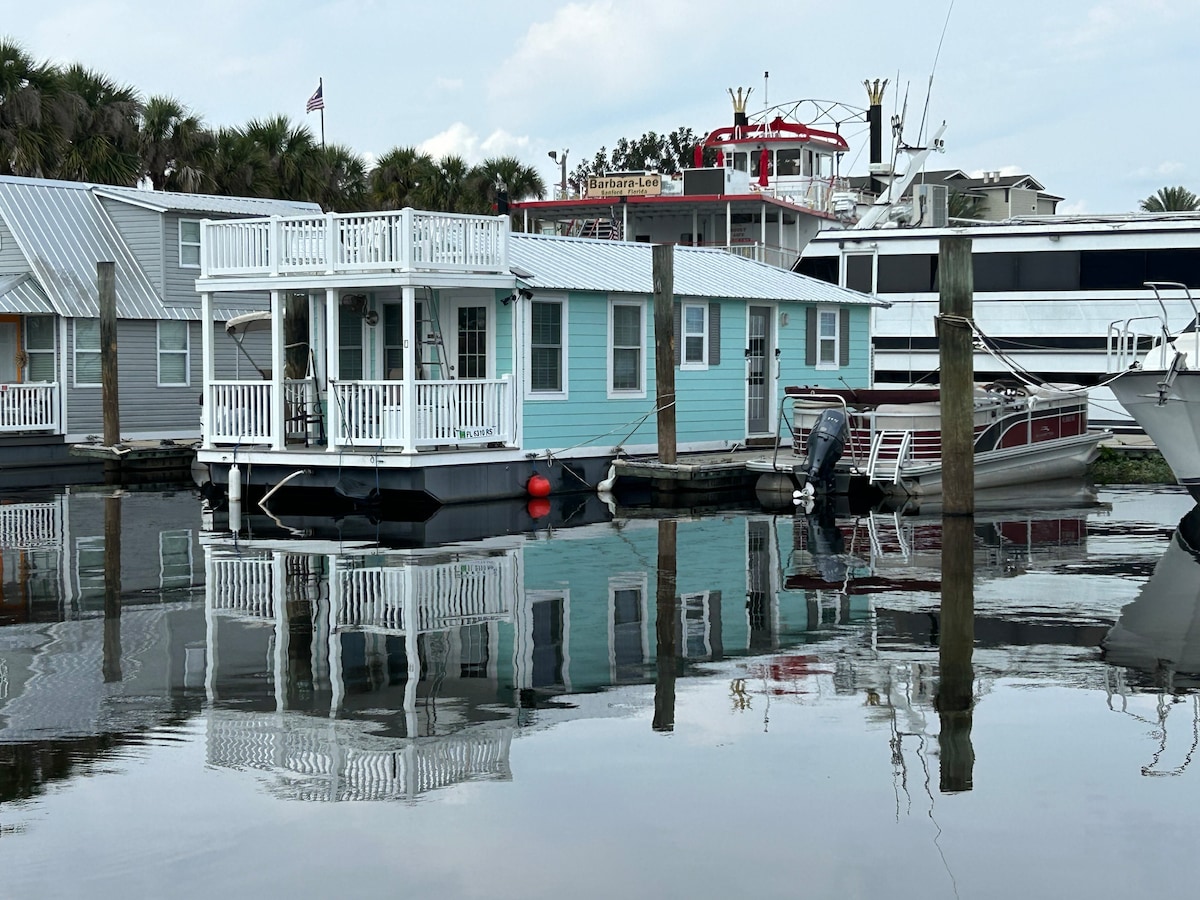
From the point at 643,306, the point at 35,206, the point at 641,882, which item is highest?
the point at 35,206

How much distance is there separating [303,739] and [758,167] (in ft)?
128

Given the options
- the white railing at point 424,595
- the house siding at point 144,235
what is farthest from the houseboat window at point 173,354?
the white railing at point 424,595

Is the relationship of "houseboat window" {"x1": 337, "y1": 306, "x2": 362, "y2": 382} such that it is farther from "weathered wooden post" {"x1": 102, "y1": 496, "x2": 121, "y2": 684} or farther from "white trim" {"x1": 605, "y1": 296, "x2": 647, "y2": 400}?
"weathered wooden post" {"x1": 102, "y1": 496, "x2": 121, "y2": 684}

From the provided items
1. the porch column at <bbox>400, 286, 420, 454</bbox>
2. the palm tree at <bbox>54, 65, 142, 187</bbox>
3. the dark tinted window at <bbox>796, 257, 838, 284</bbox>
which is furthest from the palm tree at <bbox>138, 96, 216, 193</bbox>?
the porch column at <bbox>400, 286, 420, 454</bbox>

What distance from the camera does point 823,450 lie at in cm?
2412

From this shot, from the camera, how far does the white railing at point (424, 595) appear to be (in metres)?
14.0

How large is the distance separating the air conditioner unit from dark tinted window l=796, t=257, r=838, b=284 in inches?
98.4

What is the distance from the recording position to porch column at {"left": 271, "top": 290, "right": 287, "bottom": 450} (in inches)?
939

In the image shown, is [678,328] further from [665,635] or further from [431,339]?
[665,635]

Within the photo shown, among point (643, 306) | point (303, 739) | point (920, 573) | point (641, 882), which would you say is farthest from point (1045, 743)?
point (643, 306)

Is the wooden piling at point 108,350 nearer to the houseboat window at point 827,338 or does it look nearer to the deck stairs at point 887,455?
the houseboat window at point 827,338

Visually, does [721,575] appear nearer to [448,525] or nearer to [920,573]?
[920,573]

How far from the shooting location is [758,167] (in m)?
47.1

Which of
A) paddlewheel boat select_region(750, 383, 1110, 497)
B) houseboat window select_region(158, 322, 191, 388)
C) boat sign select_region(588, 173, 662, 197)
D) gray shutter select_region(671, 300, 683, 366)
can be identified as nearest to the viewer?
paddlewheel boat select_region(750, 383, 1110, 497)
